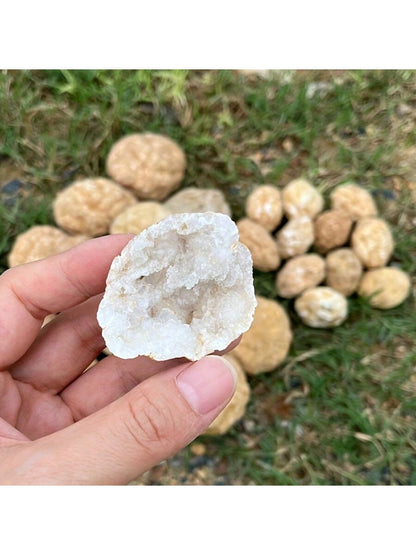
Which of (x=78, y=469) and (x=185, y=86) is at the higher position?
(x=185, y=86)

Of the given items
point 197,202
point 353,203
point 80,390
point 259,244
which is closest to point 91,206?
point 197,202

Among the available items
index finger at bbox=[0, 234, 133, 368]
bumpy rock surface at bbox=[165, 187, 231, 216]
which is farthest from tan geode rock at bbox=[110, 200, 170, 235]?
index finger at bbox=[0, 234, 133, 368]

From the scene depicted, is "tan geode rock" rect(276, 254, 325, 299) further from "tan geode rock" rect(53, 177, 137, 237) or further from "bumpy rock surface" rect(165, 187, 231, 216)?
"tan geode rock" rect(53, 177, 137, 237)

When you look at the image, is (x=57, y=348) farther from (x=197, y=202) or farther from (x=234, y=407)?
(x=197, y=202)

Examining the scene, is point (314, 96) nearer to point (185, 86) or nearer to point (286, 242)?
point (185, 86)

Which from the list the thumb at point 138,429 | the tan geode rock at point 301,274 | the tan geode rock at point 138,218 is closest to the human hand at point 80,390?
the thumb at point 138,429

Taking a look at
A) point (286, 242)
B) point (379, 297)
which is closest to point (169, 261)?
point (286, 242)
